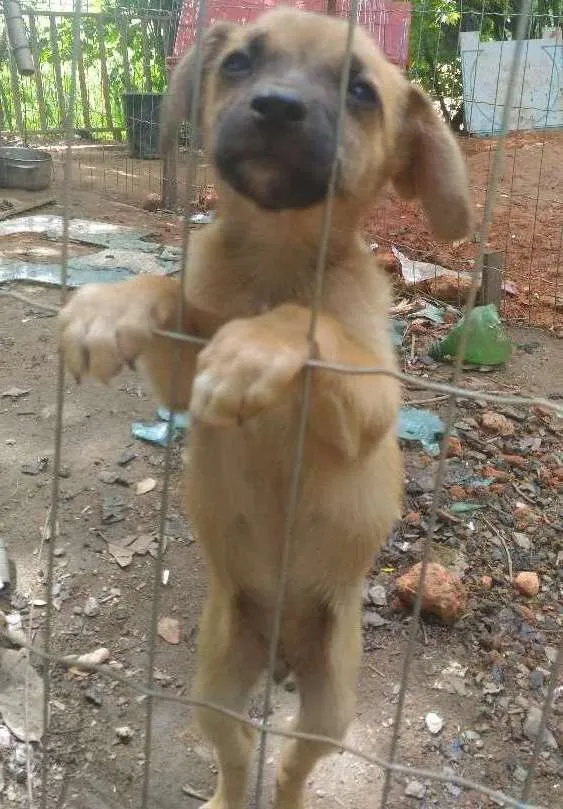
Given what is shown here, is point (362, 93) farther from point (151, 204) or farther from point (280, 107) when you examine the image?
point (151, 204)

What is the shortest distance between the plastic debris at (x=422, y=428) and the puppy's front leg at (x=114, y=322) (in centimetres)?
318

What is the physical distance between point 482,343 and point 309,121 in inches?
183

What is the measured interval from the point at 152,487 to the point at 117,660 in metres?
1.32

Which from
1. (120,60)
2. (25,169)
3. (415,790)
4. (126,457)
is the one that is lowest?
(415,790)

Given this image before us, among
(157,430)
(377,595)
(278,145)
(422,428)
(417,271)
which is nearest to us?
(278,145)

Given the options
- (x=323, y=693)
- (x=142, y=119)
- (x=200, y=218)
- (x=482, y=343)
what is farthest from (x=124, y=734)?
(x=142, y=119)

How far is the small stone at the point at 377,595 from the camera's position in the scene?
157 inches

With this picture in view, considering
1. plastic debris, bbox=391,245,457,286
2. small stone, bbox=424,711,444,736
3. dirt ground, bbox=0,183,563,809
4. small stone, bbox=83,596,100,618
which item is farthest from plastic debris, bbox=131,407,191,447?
plastic debris, bbox=391,245,457,286

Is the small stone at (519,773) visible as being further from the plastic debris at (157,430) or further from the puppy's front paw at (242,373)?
the plastic debris at (157,430)

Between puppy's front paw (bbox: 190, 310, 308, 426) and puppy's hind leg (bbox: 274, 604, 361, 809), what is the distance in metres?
1.28

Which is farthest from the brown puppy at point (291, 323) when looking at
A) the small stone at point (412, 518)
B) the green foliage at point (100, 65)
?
the green foliage at point (100, 65)

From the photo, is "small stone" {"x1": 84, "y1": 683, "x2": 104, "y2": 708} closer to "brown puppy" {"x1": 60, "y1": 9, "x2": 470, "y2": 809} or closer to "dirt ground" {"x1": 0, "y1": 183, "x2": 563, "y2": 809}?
"dirt ground" {"x1": 0, "y1": 183, "x2": 563, "y2": 809}

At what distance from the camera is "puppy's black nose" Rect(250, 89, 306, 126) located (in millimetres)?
2057

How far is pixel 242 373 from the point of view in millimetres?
1703
